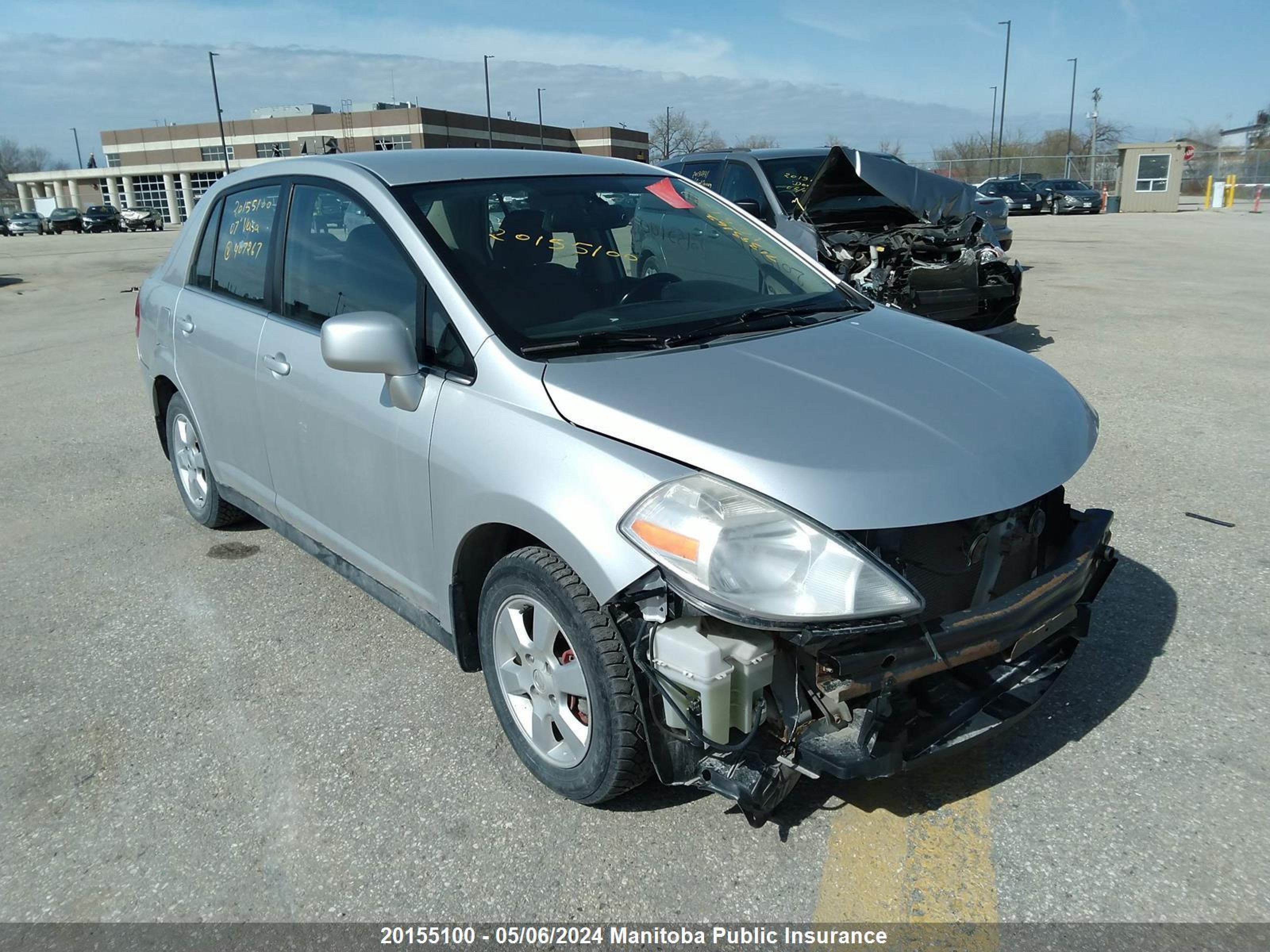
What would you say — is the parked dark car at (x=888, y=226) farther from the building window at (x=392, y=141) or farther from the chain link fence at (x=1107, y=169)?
the building window at (x=392, y=141)

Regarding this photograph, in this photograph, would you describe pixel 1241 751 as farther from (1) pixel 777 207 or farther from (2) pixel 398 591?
(1) pixel 777 207

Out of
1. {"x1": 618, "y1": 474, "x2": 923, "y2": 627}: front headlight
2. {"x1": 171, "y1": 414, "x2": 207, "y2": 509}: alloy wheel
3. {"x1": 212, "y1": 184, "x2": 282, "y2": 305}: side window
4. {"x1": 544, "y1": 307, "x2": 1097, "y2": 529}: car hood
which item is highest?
{"x1": 212, "y1": 184, "x2": 282, "y2": 305}: side window

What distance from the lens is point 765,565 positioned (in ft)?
7.34

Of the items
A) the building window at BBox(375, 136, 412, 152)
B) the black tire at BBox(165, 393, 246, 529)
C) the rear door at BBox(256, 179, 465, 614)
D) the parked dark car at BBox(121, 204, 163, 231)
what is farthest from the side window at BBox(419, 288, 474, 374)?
the building window at BBox(375, 136, 412, 152)

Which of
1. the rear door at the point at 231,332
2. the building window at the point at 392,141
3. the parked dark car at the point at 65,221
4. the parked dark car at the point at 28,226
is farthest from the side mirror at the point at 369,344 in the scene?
the building window at the point at 392,141

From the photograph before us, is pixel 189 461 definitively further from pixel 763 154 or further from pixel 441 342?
pixel 763 154

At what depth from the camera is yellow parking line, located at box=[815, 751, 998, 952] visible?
236 centimetres

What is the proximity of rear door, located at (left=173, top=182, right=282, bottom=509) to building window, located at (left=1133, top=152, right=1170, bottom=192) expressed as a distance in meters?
Result: 40.3

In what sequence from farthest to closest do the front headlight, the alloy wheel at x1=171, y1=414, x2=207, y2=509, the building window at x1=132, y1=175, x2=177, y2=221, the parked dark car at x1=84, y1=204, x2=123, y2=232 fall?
1. the building window at x1=132, y1=175, x2=177, y2=221
2. the parked dark car at x1=84, y1=204, x2=123, y2=232
3. the alloy wheel at x1=171, y1=414, x2=207, y2=509
4. the front headlight

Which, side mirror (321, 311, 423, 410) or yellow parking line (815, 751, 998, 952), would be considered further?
side mirror (321, 311, 423, 410)

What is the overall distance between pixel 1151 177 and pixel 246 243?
4064 cm

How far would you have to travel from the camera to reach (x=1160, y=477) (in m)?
5.32

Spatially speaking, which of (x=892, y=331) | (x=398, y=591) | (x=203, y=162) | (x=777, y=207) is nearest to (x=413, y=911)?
(x=398, y=591)

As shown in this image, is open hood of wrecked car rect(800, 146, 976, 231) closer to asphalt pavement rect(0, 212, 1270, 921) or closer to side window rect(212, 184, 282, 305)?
asphalt pavement rect(0, 212, 1270, 921)
